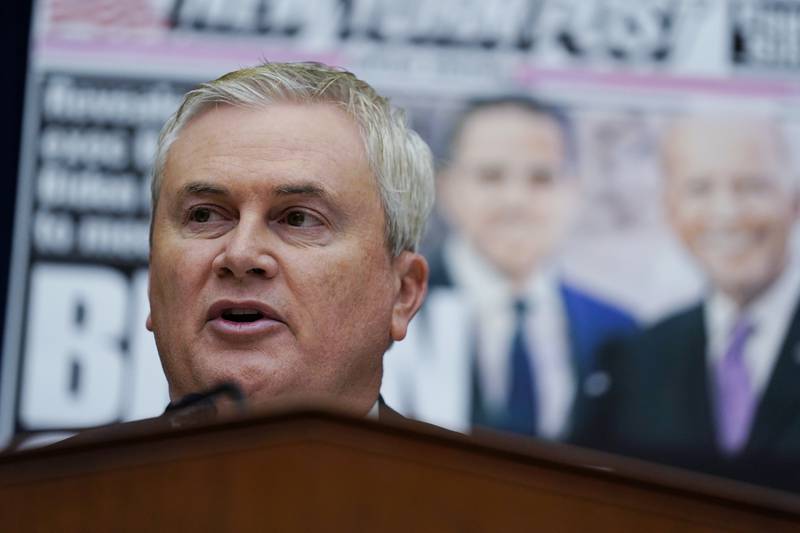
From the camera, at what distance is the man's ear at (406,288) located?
7.57 feet

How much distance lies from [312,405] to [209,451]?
0.34 ft

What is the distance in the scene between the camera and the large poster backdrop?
15.0 ft

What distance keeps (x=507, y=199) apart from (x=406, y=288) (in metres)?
2.28

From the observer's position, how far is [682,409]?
4473mm

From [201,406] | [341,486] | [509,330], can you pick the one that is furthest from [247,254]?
[509,330]

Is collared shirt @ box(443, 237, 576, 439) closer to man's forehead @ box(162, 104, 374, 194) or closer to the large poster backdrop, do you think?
the large poster backdrop

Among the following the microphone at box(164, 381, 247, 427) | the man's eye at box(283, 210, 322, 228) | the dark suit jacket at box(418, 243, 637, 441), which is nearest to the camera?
the microphone at box(164, 381, 247, 427)

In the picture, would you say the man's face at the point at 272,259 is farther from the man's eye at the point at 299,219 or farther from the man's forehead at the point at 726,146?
the man's forehead at the point at 726,146

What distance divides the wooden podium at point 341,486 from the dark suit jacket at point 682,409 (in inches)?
129

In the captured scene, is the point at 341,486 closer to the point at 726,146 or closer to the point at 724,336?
the point at 724,336

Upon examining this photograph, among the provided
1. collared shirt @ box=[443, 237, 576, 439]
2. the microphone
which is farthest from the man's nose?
collared shirt @ box=[443, 237, 576, 439]

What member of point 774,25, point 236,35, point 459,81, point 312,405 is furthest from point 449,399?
point 312,405

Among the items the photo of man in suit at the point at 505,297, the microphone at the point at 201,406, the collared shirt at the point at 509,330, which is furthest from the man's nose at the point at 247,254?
the collared shirt at the point at 509,330

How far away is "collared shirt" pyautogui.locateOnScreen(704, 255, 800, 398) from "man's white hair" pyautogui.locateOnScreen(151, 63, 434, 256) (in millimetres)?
2493
